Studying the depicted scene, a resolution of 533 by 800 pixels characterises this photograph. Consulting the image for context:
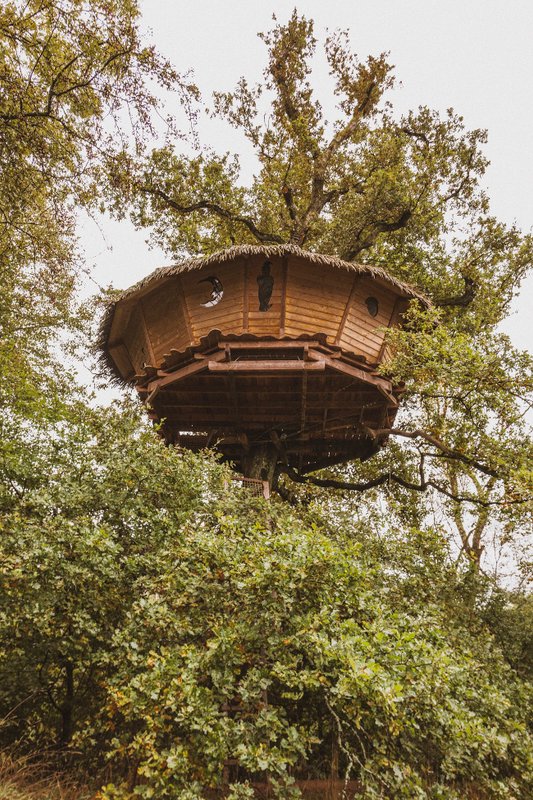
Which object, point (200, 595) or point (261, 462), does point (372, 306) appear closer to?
point (261, 462)

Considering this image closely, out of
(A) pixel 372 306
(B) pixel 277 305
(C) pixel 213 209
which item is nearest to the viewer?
(B) pixel 277 305

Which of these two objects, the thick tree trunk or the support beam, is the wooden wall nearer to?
the support beam

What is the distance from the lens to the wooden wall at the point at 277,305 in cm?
953

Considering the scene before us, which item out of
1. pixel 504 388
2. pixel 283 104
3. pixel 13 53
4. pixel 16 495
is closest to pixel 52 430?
pixel 16 495

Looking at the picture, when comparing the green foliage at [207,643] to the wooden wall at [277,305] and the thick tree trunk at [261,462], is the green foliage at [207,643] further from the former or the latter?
the thick tree trunk at [261,462]

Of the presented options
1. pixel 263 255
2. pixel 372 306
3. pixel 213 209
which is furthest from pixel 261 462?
pixel 213 209

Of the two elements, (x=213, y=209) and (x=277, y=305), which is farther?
(x=213, y=209)

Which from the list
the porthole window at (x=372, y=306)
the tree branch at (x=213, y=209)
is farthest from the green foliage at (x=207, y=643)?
the tree branch at (x=213, y=209)

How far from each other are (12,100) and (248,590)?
5211mm

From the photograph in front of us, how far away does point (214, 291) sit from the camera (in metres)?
10.0

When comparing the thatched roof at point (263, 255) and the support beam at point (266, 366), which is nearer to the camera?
the support beam at point (266, 366)

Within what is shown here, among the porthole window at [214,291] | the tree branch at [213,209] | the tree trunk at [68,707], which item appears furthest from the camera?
the tree branch at [213,209]

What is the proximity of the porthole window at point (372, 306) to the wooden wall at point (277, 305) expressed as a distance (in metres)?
0.07

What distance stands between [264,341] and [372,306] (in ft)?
8.27
